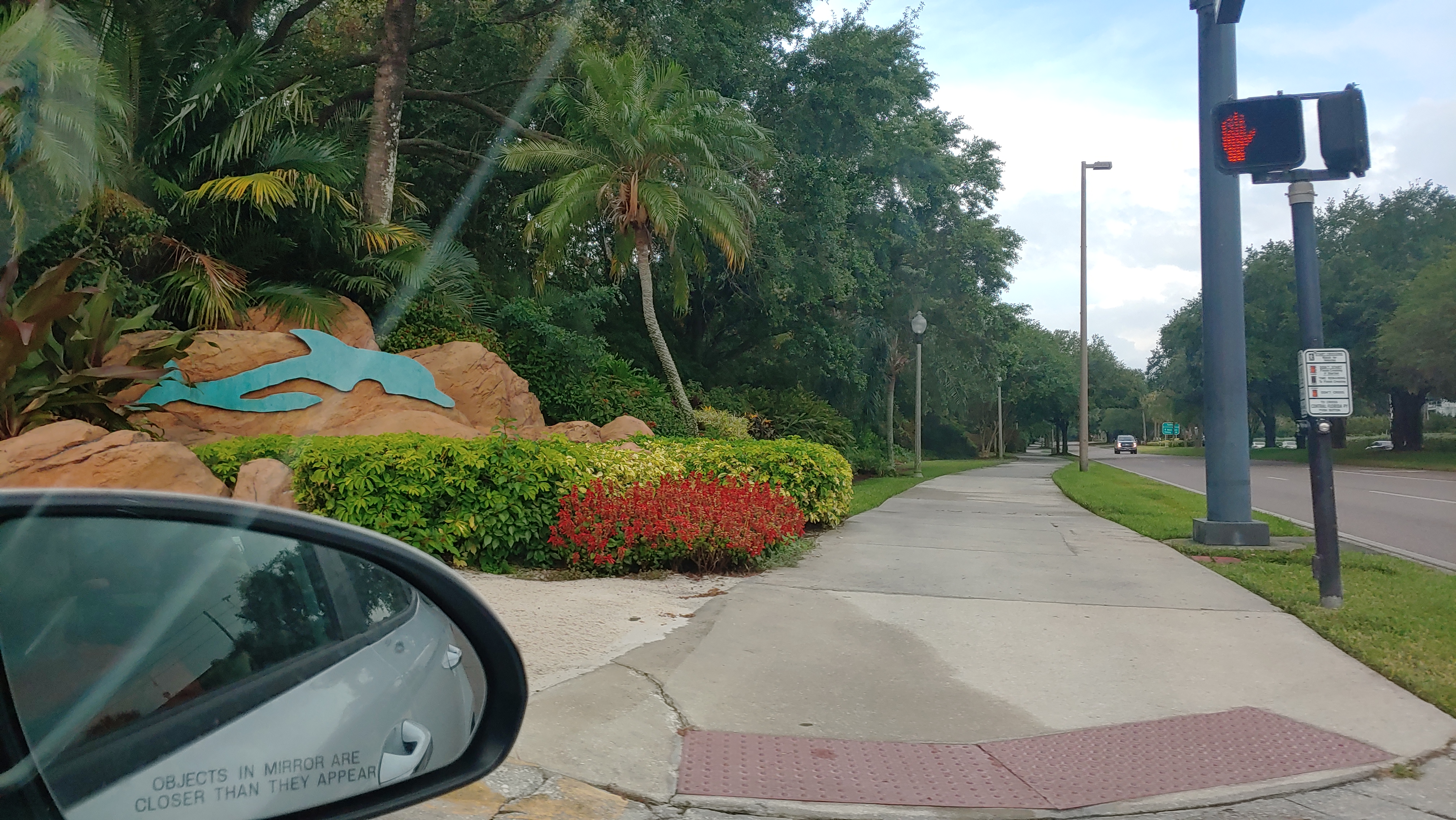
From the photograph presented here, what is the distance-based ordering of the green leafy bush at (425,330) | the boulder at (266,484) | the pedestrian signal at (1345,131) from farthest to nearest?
1. the green leafy bush at (425,330)
2. the boulder at (266,484)
3. the pedestrian signal at (1345,131)

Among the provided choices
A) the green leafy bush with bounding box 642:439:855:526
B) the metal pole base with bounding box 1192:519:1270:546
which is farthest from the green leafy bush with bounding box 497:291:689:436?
the metal pole base with bounding box 1192:519:1270:546

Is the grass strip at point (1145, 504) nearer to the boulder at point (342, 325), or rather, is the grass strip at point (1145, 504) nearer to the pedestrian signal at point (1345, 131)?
the pedestrian signal at point (1345, 131)

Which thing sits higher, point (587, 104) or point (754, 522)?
point (587, 104)

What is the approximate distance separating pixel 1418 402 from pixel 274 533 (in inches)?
2239

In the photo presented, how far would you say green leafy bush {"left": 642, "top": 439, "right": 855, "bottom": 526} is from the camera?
1135 cm

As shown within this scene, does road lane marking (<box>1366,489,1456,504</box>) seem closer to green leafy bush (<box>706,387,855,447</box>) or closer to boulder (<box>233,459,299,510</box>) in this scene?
green leafy bush (<box>706,387,855,447</box>)

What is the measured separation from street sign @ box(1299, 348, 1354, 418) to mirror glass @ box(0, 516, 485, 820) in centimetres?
739

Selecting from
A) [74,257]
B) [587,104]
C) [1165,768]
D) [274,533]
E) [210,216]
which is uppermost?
[587,104]

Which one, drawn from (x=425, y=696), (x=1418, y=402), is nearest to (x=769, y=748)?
(x=425, y=696)

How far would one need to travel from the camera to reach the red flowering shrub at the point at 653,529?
8.38m

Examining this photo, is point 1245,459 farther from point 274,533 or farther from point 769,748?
point 274,533

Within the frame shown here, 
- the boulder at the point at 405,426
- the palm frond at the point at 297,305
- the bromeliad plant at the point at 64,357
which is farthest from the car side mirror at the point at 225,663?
the palm frond at the point at 297,305

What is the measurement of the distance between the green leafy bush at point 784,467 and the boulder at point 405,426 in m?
2.36

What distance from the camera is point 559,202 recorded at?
16922 mm
